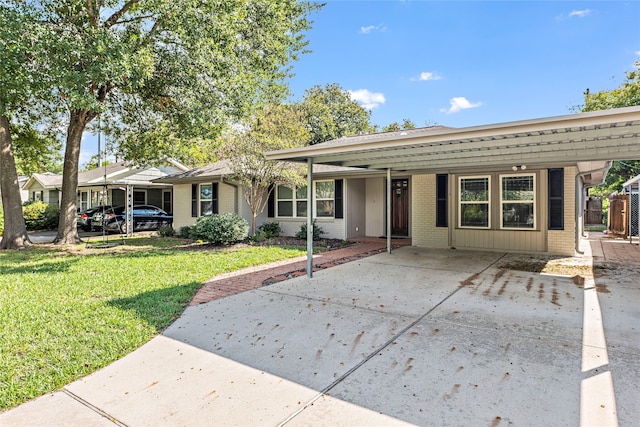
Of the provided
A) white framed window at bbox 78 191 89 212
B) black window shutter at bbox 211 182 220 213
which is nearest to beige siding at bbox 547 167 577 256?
black window shutter at bbox 211 182 220 213

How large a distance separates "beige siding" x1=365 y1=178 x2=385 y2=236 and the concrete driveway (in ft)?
27.6

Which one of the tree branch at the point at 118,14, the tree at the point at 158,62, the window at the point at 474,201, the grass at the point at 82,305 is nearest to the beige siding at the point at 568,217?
the window at the point at 474,201

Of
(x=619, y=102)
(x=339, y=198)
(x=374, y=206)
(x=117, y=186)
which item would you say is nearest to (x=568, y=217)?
(x=374, y=206)

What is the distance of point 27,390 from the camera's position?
2.89m

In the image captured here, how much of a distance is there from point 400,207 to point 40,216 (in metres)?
19.8

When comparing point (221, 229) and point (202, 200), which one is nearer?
point (221, 229)

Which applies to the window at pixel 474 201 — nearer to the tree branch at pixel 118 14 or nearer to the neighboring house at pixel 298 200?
the neighboring house at pixel 298 200

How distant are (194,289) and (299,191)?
8.13 metres

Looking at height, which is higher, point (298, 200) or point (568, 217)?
point (298, 200)

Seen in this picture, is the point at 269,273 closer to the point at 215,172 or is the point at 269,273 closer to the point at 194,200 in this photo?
the point at 215,172

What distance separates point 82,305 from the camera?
16.4ft

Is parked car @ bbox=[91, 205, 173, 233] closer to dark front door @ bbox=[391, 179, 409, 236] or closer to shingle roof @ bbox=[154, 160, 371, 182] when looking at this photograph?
shingle roof @ bbox=[154, 160, 371, 182]

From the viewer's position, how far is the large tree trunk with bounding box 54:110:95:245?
39.5ft

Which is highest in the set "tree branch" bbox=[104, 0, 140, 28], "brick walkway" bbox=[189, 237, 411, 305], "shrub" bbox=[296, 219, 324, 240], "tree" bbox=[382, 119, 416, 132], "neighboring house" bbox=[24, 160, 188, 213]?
"tree" bbox=[382, 119, 416, 132]
